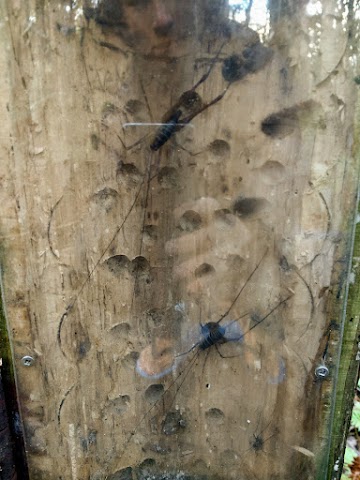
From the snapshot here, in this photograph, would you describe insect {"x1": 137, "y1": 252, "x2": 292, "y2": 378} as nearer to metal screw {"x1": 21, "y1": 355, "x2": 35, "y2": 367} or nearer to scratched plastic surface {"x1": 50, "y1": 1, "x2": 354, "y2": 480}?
scratched plastic surface {"x1": 50, "y1": 1, "x2": 354, "y2": 480}

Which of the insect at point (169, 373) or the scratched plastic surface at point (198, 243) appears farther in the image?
the insect at point (169, 373)

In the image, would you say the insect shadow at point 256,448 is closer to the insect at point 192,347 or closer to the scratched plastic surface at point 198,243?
the scratched plastic surface at point 198,243

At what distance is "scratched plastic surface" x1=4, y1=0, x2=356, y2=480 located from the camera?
77cm

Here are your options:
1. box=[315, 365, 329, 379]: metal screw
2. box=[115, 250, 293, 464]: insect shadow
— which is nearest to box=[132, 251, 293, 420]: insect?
box=[115, 250, 293, 464]: insect shadow

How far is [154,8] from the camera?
751 millimetres

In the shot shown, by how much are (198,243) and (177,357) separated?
0.88ft

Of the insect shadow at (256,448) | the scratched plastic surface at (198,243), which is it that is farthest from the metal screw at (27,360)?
the insect shadow at (256,448)

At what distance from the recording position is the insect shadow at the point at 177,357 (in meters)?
0.92

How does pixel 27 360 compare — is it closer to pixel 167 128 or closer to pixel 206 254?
pixel 206 254

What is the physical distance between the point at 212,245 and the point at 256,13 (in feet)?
1.41

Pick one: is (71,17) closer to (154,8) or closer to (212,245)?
(154,8)

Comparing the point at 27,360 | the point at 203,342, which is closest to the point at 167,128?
the point at 203,342

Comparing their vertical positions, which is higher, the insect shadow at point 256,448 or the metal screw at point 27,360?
the metal screw at point 27,360

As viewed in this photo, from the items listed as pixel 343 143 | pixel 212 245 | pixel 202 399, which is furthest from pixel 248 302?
pixel 343 143
